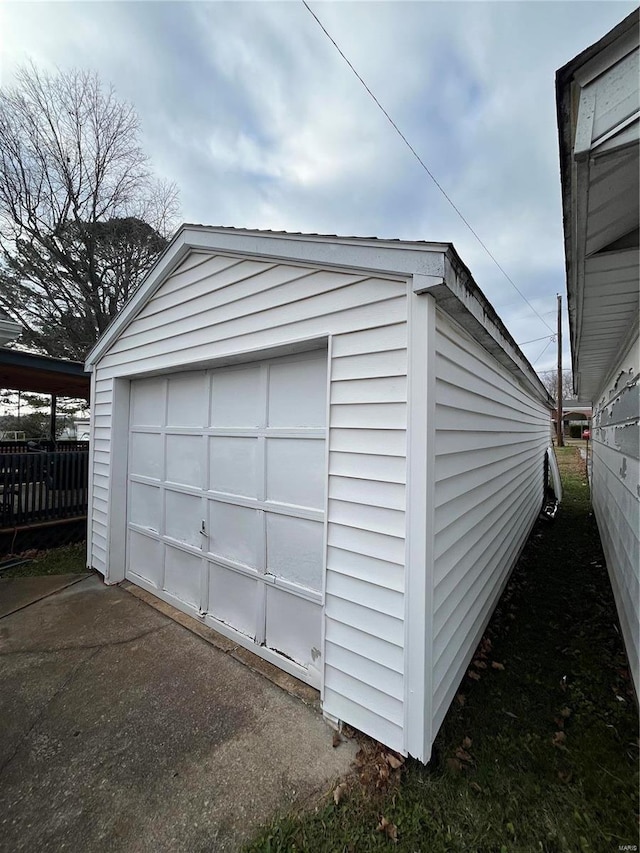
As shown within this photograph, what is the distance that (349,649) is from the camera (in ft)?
6.81

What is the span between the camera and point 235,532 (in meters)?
3.07

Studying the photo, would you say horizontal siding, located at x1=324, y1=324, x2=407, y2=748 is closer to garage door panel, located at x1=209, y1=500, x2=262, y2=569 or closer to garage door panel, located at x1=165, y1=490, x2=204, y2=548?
garage door panel, located at x1=209, y1=500, x2=262, y2=569

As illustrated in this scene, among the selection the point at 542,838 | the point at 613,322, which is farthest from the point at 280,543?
the point at 613,322

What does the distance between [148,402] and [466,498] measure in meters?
3.54

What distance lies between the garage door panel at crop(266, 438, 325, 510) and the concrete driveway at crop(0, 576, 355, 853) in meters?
1.33

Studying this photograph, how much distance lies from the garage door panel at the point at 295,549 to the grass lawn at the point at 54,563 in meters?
3.45

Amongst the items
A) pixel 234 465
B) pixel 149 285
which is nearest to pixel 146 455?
pixel 234 465

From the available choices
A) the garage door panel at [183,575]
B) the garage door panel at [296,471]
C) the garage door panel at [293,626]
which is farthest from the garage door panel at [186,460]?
the garage door panel at [293,626]

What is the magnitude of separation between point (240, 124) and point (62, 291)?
1019 centimetres

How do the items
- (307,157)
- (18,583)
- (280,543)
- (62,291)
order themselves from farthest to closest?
(62,291) → (307,157) → (18,583) → (280,543)

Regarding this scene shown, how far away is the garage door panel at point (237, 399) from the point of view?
2920 millimetres

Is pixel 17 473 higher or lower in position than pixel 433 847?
higher

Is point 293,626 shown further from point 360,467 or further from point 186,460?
point 186,460

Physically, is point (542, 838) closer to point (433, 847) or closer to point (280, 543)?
point (433, 847)
